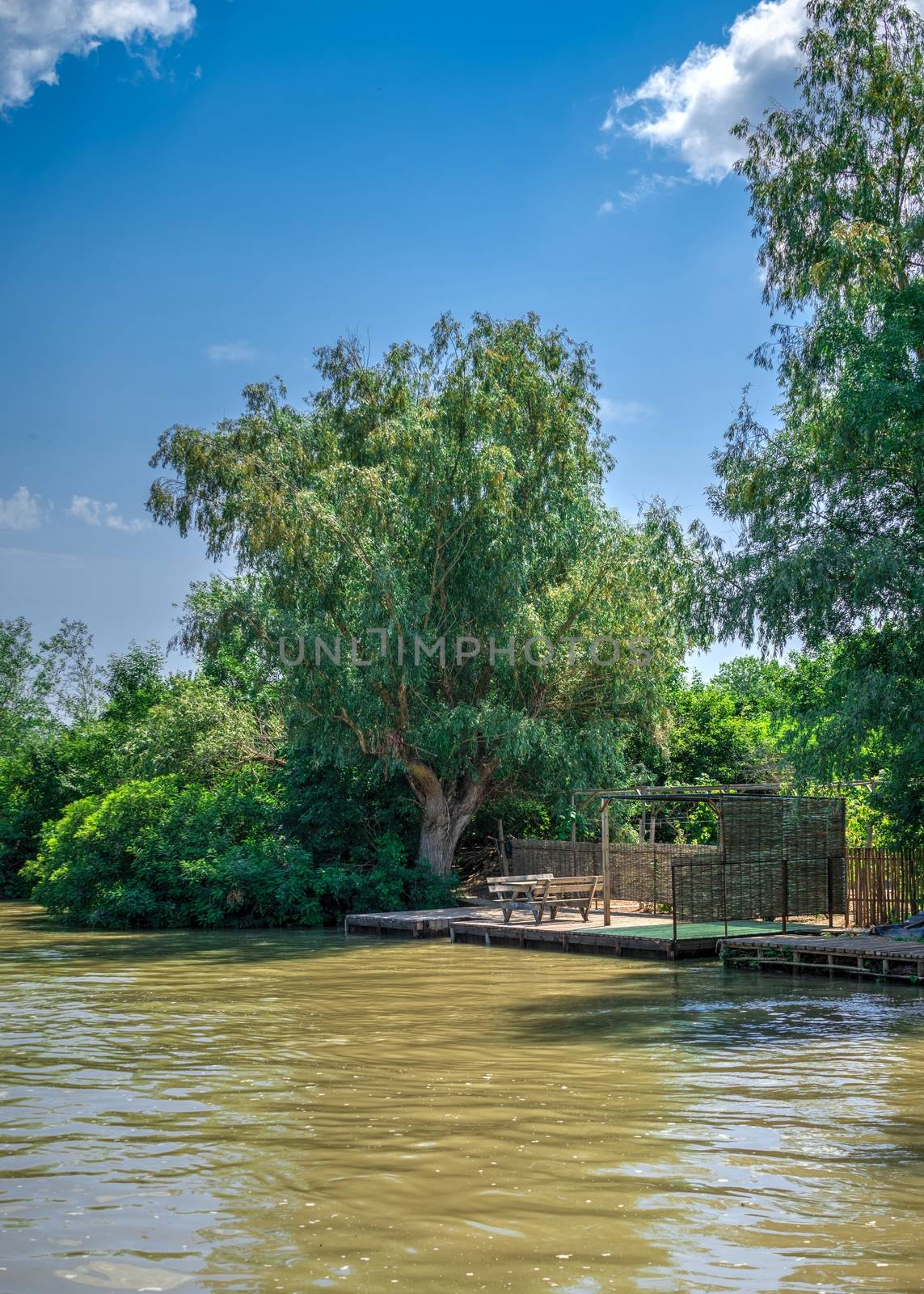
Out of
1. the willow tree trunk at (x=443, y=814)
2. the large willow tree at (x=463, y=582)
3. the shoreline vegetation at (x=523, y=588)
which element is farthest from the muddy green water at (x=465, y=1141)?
the willow tree trunk at (x=443, y=814)

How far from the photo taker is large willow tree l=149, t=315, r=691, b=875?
27719 millimetres

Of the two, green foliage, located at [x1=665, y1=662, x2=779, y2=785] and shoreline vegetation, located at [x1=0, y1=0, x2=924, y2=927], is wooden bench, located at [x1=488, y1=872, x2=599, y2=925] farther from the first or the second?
green foliage, located at [x1=665, y1=662, x2=779, y2=785]

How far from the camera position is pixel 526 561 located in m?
28.9

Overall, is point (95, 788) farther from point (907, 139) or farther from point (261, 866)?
point (907, 139)

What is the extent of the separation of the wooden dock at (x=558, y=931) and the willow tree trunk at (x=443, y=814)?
200 centimetres

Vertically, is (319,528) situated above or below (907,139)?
below

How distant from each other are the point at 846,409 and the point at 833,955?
8.23m

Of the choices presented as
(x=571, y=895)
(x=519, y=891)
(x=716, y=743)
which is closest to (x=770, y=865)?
(x=571, y=895)

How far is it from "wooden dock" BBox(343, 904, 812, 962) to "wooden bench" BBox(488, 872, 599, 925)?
0.24m

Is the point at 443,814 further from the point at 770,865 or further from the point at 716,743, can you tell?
the point at 770,865

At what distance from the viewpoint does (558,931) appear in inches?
924

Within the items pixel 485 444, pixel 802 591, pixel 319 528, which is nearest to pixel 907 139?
pixel 802 591

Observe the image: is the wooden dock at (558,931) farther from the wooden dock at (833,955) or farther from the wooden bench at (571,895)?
the wooden dock at (833,955)

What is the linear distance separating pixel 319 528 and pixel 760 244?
416 inches
